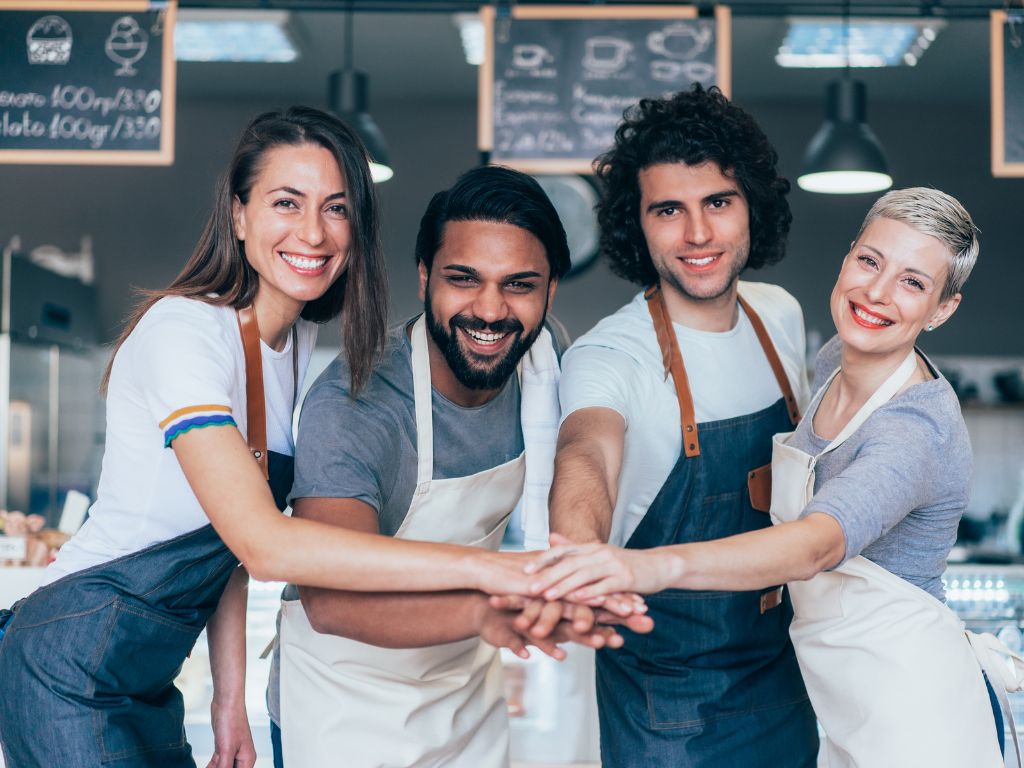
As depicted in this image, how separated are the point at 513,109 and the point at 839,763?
266cm

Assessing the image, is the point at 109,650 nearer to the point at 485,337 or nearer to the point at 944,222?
the point at 485,337

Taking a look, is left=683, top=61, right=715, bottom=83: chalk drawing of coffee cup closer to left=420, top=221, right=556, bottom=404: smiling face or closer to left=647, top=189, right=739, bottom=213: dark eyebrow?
left=647, top=189, right=739, bottom=213: dark eyebrow

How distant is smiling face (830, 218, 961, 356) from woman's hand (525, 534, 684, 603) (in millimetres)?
581

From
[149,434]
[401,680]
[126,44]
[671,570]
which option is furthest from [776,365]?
[126,44]

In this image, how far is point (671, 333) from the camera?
6.91 ft

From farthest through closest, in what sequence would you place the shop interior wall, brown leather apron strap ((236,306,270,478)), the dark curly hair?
1. the shop interior wall
2. the dark curly hair
3. brown leather apron strap ((236,306,270,478))

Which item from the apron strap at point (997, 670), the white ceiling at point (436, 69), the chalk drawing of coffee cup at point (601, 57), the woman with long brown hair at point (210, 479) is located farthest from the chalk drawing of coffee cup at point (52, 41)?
the apron strap at point (997, 670)

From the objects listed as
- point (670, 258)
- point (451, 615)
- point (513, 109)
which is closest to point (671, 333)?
point (670, 258)

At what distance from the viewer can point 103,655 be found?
1649 mm

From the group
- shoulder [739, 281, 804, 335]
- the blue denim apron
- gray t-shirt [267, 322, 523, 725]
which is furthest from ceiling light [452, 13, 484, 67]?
the blue denim apron

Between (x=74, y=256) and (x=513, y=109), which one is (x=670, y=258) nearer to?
(x=513, y=109)

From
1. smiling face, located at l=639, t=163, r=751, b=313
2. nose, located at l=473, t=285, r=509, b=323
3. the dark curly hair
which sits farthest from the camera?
the dark curly hair

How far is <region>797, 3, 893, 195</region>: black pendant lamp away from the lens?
13.8ft

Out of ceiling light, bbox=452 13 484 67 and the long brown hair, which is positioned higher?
ceiling light, bbox=452 13 484 67
